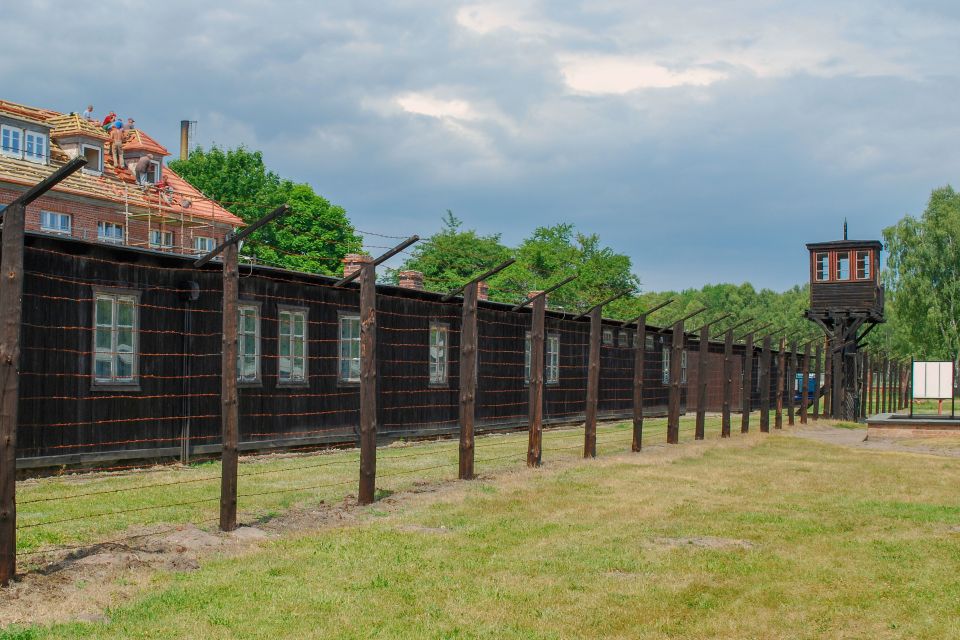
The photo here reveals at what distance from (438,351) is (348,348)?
3.65m

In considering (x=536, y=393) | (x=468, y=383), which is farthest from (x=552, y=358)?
(x=468, y=383)

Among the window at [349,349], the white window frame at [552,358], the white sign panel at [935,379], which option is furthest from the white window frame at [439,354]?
the white sign panel at [935,379]

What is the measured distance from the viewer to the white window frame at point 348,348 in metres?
21.2

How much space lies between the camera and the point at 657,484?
14336 mm

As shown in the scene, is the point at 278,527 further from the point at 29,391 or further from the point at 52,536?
the point at 29,391

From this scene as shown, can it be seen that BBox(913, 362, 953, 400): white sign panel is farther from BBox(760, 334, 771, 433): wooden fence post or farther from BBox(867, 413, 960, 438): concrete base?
BBox(760, 334, 771, 433): wooden fence post

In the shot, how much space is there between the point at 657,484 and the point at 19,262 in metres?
9.43

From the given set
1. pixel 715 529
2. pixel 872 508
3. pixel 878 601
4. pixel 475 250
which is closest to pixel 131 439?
pixel 715 529

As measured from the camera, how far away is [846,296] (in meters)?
42.1

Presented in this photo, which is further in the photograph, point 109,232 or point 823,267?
point 823,267

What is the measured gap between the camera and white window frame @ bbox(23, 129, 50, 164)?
35.4 metres

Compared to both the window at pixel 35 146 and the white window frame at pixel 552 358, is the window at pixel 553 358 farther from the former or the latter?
the window at pixel 35 146

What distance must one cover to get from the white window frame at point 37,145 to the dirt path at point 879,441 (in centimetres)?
2703

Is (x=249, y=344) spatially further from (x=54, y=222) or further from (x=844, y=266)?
(x=844, y=266)
